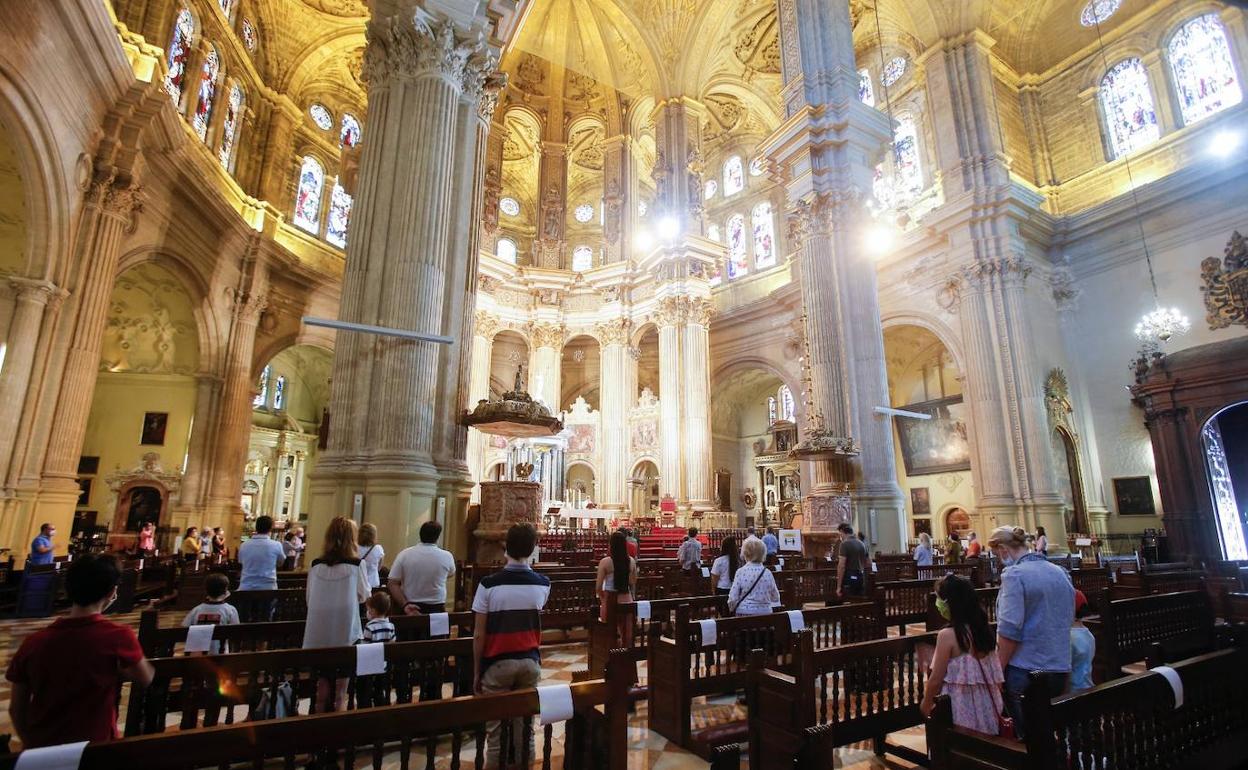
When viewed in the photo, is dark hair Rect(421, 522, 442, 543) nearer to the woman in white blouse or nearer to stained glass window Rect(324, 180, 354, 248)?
the woman in white blouse

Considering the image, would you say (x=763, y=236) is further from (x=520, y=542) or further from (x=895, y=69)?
(x=520, y=542)

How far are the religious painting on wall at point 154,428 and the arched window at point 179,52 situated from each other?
29.2 feet

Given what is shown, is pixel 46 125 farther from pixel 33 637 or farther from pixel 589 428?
pixel 589 428

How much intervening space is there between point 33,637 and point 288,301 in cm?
2163

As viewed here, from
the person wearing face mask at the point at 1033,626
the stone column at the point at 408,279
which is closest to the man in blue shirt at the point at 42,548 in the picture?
the stone column at the point at 408,279

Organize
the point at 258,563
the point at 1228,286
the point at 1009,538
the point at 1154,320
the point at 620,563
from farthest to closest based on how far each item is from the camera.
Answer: the point at 1154,320 < the point at 1228,286 < the point at 258,563 < the point at 620,563 < the point at 1009,538

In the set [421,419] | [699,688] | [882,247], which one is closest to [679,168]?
[882,247]

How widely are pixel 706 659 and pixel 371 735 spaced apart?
322 cm

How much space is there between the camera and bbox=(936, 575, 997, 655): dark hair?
3041 millimetres

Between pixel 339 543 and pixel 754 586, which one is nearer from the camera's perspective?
pixel 339 543

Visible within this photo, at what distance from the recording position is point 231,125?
19.5 meters

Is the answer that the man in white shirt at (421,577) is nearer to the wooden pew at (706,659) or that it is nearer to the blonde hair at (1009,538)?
the wooden pew at (706,659)

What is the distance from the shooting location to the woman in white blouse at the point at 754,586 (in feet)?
16.6

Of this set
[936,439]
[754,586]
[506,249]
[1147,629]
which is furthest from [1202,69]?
[506,249]
